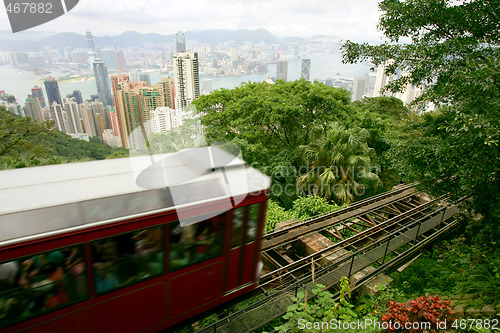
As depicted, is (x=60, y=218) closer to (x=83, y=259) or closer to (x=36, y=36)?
(x=83, y=259)

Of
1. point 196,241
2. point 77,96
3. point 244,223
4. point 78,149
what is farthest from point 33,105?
Result: point 244,223

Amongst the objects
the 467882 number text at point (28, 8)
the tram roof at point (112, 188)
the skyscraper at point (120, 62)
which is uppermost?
the 467882 number text at point (28, 8)

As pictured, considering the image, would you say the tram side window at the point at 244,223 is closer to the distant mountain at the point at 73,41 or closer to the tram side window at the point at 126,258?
the tram side window at the point at 126,258

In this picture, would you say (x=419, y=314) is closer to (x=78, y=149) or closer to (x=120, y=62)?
(x=120, y=62)

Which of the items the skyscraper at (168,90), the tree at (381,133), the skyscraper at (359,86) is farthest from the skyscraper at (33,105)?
the skyscraper at (359,86)

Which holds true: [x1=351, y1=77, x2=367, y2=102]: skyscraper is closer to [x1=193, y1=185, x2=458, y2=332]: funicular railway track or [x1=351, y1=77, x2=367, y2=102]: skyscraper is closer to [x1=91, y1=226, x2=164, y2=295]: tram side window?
[x1=193, y1=185, x2=458, y2=332]: funicular railway track

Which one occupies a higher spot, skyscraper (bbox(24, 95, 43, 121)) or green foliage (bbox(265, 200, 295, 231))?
skyscraper (bbox(24, 95, 43, 121))

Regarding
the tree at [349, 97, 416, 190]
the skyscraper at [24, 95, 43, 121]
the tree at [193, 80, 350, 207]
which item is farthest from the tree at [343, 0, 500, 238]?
the skyscraper at [24, 95, 43, 121]
